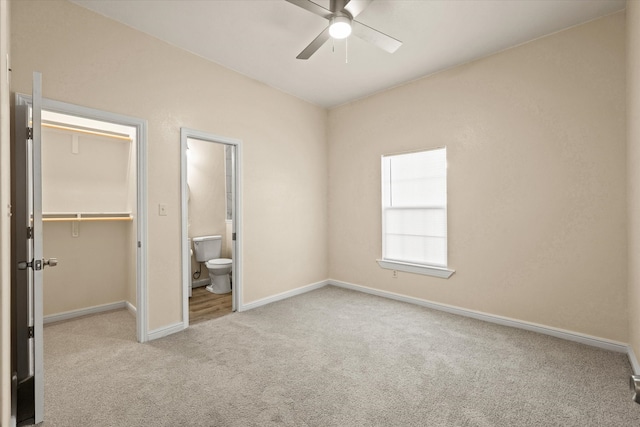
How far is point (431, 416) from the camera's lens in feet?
5.97

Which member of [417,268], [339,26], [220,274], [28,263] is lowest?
[220,274]

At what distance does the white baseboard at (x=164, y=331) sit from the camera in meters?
2.88

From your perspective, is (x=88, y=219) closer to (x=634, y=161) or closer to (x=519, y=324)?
(x=519, y=324)

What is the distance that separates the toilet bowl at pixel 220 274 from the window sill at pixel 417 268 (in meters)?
2.29

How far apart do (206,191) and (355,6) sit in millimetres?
3764

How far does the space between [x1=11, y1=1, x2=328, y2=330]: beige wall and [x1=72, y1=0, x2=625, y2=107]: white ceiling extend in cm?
21

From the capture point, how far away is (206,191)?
5.02 meters

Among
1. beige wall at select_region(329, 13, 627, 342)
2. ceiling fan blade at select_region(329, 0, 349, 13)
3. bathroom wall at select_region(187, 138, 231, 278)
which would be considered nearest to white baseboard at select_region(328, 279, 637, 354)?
beige wall at select_region(329, 13, 627, 342)

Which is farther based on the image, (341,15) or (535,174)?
(535,174)

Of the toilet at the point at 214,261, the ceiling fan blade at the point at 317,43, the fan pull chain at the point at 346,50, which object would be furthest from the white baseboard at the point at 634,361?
the toilet at the point at 214,261

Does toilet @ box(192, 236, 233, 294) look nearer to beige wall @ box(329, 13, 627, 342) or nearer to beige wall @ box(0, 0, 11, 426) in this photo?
beige wall @ box(329, 13, 627, 342)

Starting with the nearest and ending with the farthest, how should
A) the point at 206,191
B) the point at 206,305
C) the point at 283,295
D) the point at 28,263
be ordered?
the point at 28,263
the point at 206,305
the point at 283,295
the point at 206,191

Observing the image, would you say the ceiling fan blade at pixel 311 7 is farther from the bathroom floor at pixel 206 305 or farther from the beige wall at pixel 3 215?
the bathroom floor at pixel 206 305

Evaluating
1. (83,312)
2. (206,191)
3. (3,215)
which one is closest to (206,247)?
(206,191)
